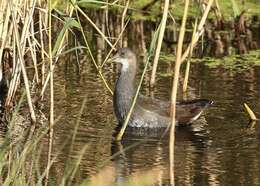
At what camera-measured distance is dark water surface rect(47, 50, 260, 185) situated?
7594mm

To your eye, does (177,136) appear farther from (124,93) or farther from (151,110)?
(124,93)

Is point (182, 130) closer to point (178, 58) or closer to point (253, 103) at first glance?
point (253, 103)

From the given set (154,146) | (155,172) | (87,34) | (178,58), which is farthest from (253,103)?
(87,34)

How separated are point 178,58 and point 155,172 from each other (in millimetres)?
1804

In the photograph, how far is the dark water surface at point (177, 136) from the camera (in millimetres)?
7594

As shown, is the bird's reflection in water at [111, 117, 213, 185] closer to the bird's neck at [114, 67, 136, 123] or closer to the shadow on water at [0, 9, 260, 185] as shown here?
the shadow on water at [0, 9, 260, 185]

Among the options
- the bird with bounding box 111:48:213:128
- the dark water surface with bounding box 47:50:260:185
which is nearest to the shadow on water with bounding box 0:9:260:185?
the dark water surface with bounding box 47:50:260:185

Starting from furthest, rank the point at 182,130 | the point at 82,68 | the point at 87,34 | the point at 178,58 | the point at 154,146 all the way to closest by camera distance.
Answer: the point at 87,34 < the point at 82,68 < the point at 182,130 < the point at 154,146 < the point at 178,58

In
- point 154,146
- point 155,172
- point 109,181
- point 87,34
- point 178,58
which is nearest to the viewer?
point 178,58

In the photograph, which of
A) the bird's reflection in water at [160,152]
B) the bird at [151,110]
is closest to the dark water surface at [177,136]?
the bird's reflection in water at [160,152]

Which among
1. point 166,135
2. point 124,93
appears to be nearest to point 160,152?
point 166,135

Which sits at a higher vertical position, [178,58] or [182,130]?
[178,58]

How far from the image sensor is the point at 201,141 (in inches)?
354

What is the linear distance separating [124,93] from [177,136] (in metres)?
0.92
